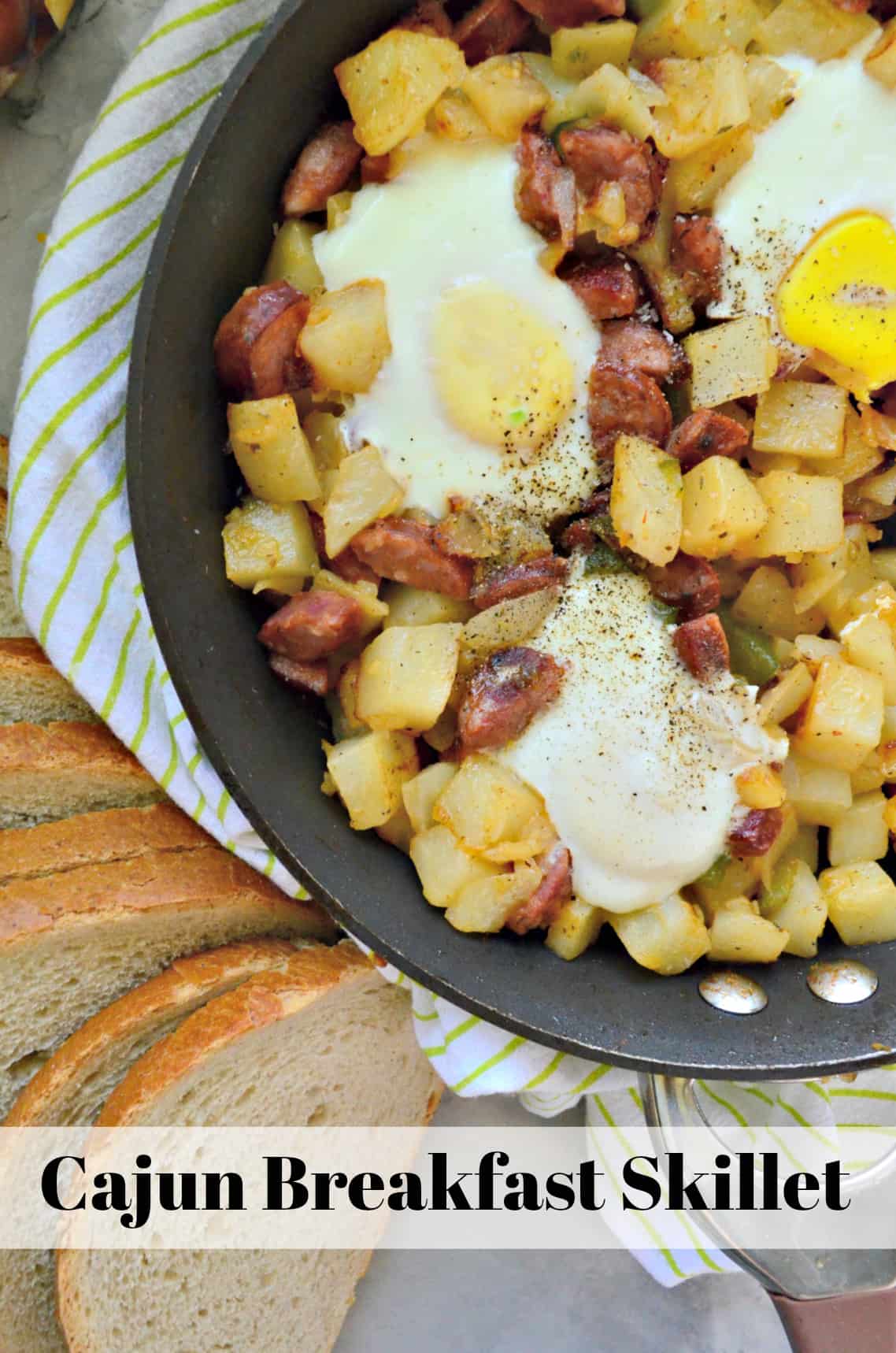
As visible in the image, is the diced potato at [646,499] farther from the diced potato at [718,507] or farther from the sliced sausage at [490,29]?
the sliced sausage at [490,29]

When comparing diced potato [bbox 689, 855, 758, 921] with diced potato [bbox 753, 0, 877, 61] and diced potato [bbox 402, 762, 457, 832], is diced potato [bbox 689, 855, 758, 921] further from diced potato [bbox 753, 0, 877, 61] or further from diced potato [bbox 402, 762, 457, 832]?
diced potato [bbox 753, 0, 877, 61]

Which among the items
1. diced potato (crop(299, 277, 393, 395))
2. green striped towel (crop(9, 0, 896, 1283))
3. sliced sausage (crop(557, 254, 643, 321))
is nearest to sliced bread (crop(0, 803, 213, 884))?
green striped towel (crop(9, 0, 896, 1283))

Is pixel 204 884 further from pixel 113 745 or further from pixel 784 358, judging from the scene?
pixel 784 358

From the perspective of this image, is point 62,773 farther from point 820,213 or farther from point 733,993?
point 820,213

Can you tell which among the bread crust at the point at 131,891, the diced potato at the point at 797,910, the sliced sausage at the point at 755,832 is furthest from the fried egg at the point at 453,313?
the diced potato at the point at 797,910

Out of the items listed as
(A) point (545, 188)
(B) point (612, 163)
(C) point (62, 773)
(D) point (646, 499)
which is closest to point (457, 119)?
(A) point (545, 188)

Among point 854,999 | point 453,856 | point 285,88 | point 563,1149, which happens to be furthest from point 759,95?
point 563,1149

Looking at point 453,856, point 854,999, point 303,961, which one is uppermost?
point 453,856
